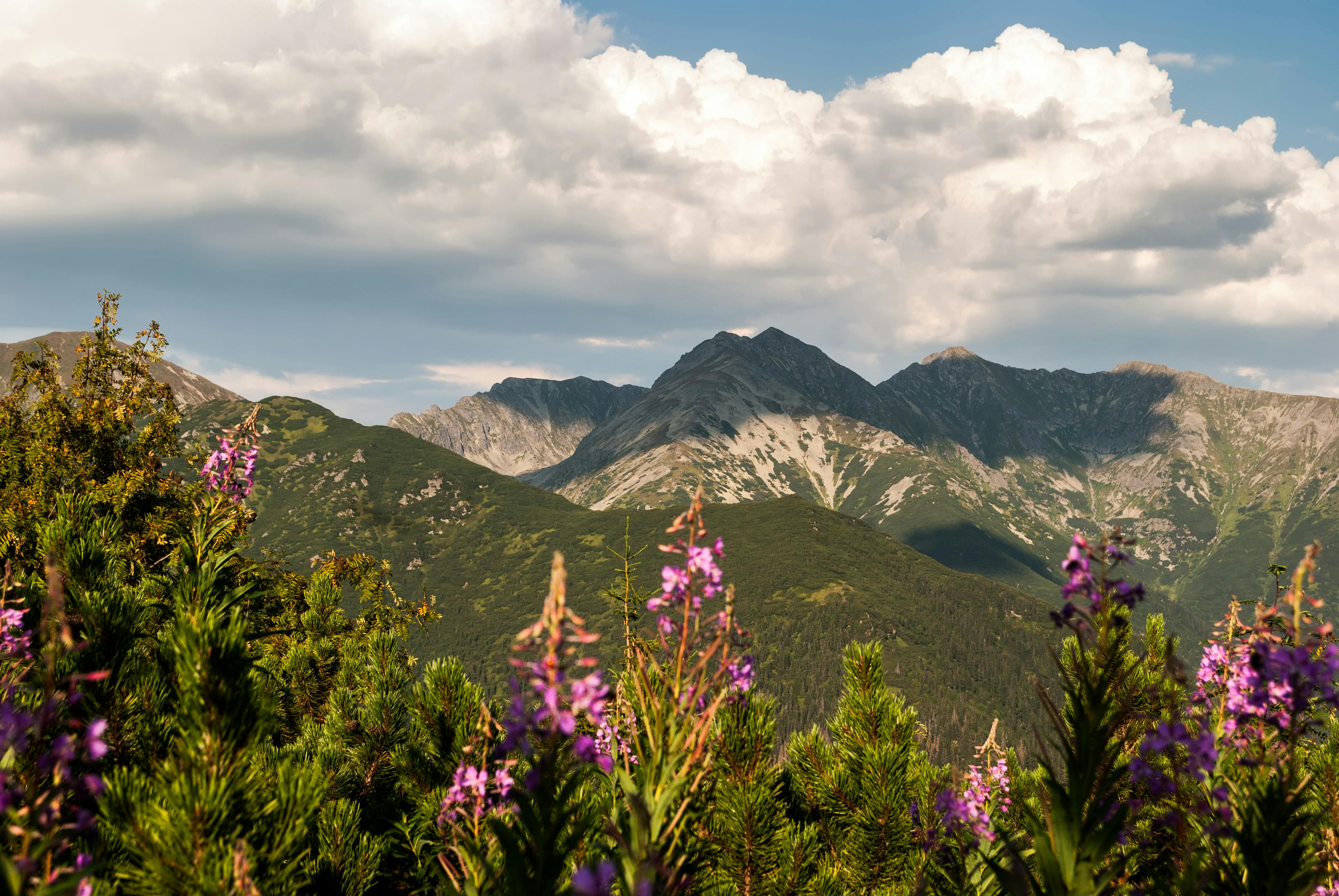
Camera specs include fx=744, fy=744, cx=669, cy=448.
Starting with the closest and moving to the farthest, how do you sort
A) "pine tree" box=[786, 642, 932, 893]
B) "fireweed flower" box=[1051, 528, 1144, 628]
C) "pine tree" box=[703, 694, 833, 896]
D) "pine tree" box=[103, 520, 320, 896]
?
"pine tree" box=[103, 520, 320, 896] → "fireweed flower" box=[1051, 528, 1144, 628] → "pine tree" box=[703, 694, 833, 896] → "pine tree" box=[786, 642, 932, 893]

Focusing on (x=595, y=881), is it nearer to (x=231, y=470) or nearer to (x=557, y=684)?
(x=557, y=684)

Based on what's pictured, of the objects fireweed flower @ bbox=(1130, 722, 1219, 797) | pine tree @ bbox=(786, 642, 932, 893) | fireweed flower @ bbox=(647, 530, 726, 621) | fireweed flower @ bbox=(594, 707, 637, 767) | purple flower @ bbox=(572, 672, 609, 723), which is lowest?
pine tree @ bbox=(786, 642, 932, 893)

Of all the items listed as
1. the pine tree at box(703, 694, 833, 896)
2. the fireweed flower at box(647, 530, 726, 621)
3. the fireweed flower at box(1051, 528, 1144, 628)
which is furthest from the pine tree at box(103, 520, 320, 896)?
the fireweed flower at box(1051, 528, 1144, 628)

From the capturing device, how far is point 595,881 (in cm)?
271

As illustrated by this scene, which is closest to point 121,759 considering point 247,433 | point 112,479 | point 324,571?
point 247,433

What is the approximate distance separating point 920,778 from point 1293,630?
4824 mm

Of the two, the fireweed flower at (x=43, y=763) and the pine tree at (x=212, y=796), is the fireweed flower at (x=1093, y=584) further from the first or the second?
the fireweed flower at (x=43, y=763)

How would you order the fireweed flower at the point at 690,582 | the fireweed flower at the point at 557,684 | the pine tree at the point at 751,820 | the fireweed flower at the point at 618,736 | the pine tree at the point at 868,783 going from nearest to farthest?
1. the fireweed flower at the point at 557,684
2. the fireweed flower at the point at 690,582
3. the fireweed flower at the point at 618,736
4. the pine tree at the point at 751,820
5. the pine tree at the point at 868,783

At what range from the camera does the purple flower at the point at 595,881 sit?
2.61 m

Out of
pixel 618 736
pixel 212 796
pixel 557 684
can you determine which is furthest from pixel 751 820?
pixel 212 796

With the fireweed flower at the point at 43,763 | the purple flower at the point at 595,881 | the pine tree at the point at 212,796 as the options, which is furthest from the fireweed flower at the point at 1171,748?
the fireweed flower at the point at 43,763

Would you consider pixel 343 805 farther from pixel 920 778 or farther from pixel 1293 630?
pixel 1293 630

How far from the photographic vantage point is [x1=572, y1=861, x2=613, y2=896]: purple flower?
261 cm

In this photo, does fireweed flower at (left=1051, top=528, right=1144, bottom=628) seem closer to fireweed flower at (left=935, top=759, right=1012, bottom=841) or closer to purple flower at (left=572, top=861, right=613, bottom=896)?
purple flower at (left=572, top=861, right=613, bottom=896)
